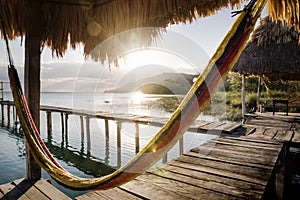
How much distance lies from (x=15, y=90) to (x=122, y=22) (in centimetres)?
141

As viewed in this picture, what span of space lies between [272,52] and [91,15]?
7.41 metres

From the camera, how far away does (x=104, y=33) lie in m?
2.86

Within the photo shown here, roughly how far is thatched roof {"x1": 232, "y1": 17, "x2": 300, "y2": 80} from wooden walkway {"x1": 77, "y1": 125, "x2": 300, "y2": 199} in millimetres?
5545

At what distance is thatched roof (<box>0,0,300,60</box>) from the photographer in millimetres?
2281

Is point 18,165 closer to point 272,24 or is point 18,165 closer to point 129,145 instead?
point 129,145

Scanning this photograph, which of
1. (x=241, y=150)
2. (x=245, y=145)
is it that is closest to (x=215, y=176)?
(x=241, y=150)

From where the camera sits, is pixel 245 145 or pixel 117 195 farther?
pixel 245 145

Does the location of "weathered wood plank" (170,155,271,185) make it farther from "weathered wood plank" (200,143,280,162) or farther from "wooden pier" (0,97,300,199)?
"weathered wood plank" (200,143,280,162)

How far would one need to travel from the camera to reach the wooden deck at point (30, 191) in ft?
6.79

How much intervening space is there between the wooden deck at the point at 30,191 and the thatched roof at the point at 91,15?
5.35ft

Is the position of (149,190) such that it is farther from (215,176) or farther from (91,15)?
(91,15)

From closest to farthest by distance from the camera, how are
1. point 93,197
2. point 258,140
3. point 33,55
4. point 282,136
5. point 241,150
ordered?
1. point 93,197
2. point 33,55
3. point 241,150
4. point 258,140
5. point 282,136

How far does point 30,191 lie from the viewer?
218 centimetres

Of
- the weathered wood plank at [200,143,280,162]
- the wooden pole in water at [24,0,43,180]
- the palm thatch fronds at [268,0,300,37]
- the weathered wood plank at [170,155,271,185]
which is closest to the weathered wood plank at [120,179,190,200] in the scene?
the weathered wood plank at [170,155,271,185]
